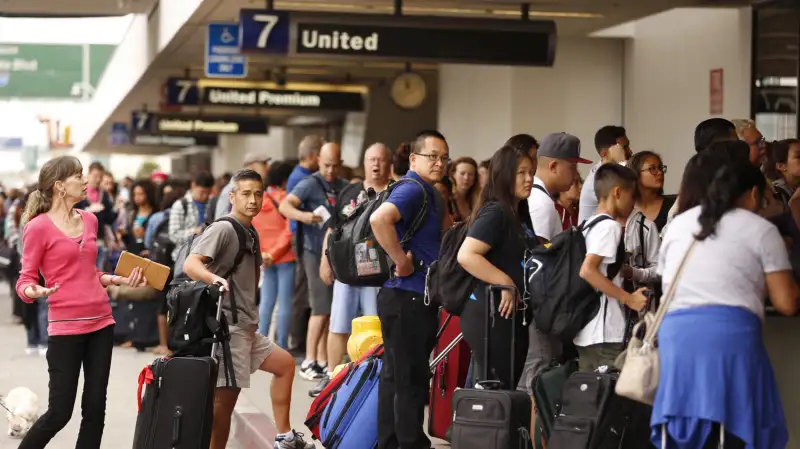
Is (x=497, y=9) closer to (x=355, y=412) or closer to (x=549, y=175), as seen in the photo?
(x=549, y=175)

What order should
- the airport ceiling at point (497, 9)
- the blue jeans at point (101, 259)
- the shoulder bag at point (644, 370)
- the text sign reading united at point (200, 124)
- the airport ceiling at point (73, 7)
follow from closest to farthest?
1. the shoulder bag at point (644, 370)
2. the airport ceiling at point (497, 9)
3. the blue jeans at point (101, 259)
4. the airport ceiling at point (73, 7)
5. the text sign reading united at point (200, 124)

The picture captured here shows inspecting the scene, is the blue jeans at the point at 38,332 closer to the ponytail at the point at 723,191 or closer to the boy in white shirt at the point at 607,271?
the boy in white shirt at the point at 607,271

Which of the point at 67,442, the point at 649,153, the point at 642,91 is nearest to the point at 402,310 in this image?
the point at 649,153

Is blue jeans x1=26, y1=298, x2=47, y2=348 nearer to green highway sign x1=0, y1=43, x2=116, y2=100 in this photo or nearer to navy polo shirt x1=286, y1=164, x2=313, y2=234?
navy polo shirt x1=286, y1=164, x2=313, y2=234

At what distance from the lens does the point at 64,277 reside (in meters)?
7.60

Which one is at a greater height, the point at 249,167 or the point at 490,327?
the point at 249,167

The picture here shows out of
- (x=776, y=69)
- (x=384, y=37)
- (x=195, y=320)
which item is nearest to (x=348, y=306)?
(x=384, y=37)

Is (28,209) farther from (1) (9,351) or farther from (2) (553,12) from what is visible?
(1) (9,351)

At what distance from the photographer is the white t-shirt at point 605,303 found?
6652 mm

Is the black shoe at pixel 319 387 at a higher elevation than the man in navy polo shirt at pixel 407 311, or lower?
lower

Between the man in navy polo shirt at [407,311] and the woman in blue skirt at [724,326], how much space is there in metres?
2.17

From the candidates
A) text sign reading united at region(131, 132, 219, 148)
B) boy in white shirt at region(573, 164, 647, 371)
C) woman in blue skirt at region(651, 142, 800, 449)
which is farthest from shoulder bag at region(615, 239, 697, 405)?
text sign reading united at region(131, 132, 219, 148)

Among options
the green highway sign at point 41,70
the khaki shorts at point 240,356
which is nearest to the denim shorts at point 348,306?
the khaki shorts at point 240,356

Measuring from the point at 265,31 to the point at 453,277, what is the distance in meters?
5.92
